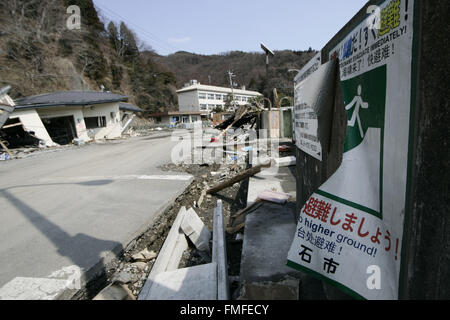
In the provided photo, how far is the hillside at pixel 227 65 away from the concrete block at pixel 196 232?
7292cm

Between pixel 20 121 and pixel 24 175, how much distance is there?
1290cm

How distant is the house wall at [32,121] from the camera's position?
18475mm

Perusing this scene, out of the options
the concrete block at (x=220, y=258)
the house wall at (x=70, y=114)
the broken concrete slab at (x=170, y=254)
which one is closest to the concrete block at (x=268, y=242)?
the concrete block at (x=220, y=258)

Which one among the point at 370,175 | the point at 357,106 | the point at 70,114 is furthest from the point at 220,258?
the point at 70,114

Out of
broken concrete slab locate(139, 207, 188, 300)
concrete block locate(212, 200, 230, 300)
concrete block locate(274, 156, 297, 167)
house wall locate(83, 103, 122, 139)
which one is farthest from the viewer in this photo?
house wall locate(83, 103, 122, 139)

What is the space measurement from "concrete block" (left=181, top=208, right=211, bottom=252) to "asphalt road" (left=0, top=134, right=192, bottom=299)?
93 cm

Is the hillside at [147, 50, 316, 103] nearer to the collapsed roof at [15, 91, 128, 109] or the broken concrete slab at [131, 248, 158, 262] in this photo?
the collapsed roof at [15, 91, 128, 109]

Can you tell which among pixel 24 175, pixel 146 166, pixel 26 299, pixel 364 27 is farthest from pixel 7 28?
pixel 364 27

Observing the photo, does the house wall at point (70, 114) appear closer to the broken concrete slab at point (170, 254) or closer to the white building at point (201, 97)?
the broken concrete slab at point (170, 254)

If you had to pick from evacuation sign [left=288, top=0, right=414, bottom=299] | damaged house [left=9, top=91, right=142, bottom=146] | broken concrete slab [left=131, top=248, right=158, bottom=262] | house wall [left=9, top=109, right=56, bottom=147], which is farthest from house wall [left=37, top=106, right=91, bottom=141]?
evacuation sign [left=288, top=0, right=414, bottom=299]

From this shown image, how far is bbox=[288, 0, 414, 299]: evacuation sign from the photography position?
47.5 inches

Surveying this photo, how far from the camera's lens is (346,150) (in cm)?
161

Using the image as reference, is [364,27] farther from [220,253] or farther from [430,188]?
[220,253]

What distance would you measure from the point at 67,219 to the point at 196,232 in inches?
109
